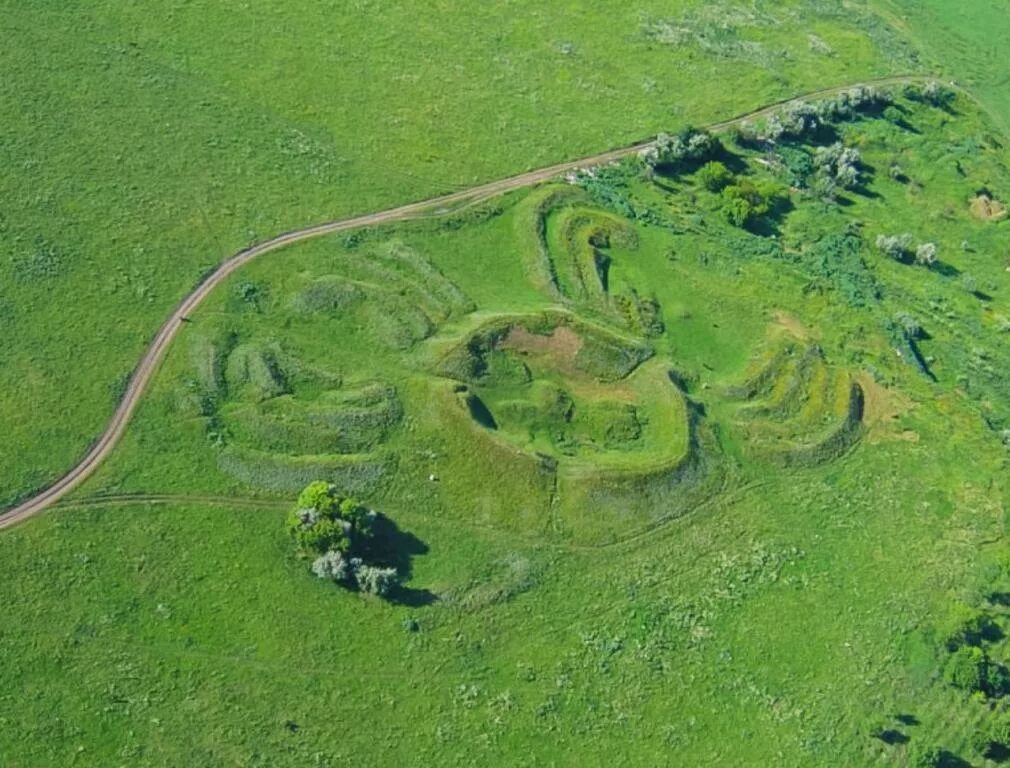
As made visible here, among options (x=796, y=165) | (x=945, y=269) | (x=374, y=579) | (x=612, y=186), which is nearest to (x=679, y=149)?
(x=612, y=186)

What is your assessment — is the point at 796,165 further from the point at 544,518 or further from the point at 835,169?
the point at 544,518

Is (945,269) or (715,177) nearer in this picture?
(715,177)

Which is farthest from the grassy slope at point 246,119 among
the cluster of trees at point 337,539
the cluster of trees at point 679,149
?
the cluster of trees at point 337,539

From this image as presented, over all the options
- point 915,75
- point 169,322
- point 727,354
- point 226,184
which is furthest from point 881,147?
point 169,322

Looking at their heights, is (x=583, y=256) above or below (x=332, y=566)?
above

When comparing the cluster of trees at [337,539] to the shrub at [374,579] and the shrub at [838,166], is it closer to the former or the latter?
the shrub at [374,579]

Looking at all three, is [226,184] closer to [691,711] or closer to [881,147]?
[691,711]
